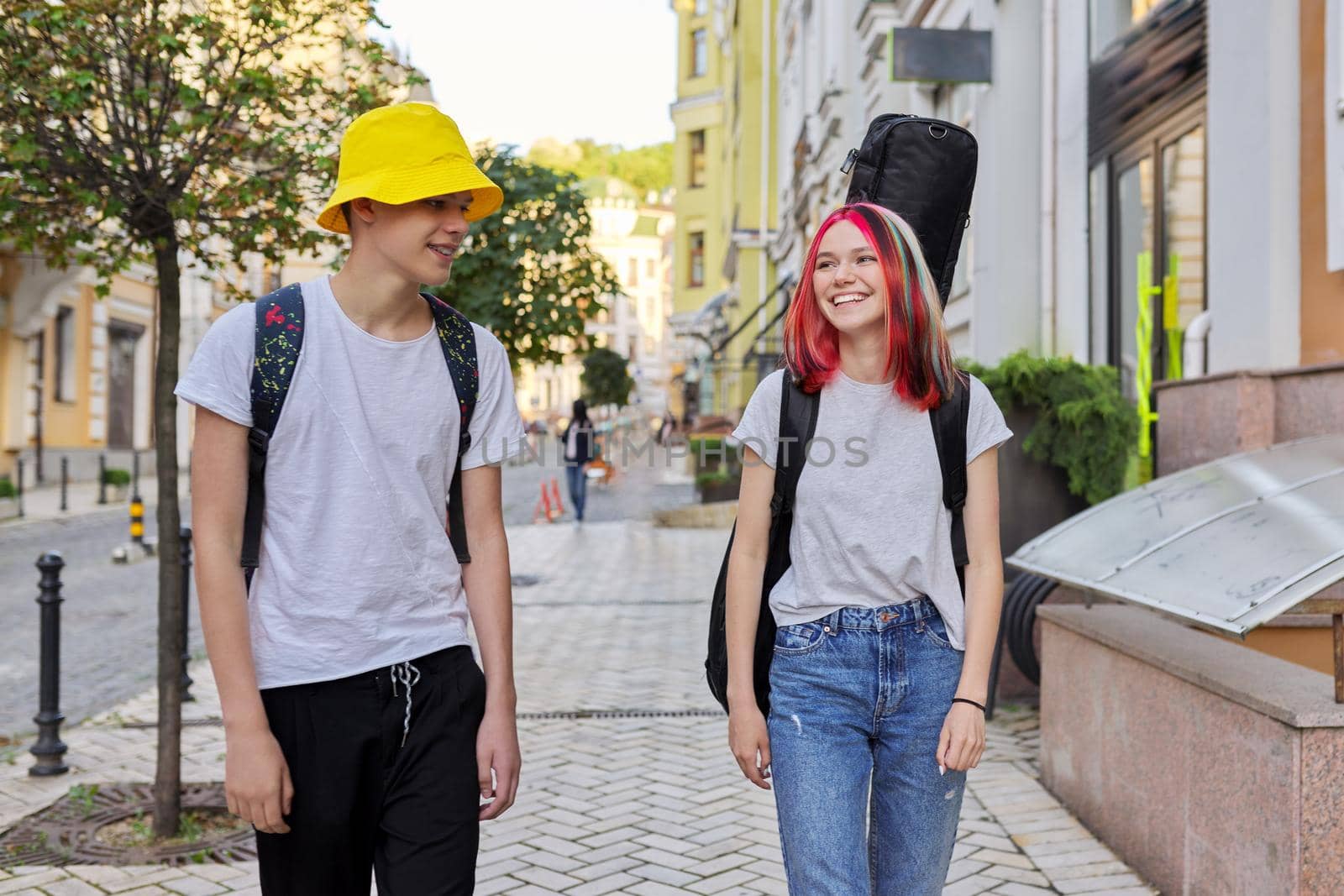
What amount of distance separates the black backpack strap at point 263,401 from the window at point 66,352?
28524 mm

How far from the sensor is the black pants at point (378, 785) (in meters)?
2.29

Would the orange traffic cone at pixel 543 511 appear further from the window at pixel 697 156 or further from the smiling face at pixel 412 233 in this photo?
the window at pixel 697 156

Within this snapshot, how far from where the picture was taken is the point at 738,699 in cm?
261

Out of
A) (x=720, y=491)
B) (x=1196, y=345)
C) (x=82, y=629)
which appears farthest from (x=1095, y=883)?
(x=720, y=491)

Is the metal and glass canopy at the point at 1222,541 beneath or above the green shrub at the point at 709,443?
beneath

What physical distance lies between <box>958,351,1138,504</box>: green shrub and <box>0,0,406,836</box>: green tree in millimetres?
3702

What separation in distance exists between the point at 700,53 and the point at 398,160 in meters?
48.2

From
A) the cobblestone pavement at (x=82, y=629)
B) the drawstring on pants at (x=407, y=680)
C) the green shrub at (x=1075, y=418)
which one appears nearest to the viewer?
the drawstring on pants at (x=407, y=680)

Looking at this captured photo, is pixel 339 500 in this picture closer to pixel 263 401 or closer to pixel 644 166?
pixel 263 401

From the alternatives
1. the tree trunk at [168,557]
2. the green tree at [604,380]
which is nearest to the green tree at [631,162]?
the green tree at [604,380]

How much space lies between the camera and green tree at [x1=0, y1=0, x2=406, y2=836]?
15.9 feet

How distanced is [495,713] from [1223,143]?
18.0ft

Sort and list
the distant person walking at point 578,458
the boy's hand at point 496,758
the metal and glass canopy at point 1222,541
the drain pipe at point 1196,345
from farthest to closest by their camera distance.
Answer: the distant person walking at point 578,458
the drain pipe at point 1196,345
the metal and glass canopy at point 1222,541
the boy's hand at point 496,758

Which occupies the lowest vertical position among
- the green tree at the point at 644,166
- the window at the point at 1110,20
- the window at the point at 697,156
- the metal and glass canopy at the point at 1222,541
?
the metal and glass canopy at the point at 1222,541
